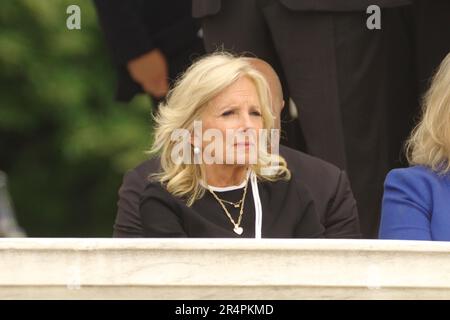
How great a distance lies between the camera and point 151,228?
3801 millimetres

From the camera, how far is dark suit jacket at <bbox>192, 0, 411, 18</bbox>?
461 centimetres

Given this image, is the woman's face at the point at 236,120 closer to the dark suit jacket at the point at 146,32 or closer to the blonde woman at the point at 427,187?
the blonde woman at the point at 427,187

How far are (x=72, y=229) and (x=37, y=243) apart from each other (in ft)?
5.18

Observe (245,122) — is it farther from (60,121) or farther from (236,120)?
A: (60,121)

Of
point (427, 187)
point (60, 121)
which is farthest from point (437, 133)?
point (60, 121)

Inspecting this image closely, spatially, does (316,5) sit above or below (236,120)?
above

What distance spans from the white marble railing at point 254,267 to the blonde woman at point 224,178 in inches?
21.6

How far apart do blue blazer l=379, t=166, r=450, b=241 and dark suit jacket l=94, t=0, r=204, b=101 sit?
1.26 meters

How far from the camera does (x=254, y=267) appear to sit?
3.19 m

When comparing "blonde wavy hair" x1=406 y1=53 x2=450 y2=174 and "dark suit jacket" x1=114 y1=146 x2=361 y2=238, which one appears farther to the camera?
"dark suit jacket" x1=114 y1=146 x2=361 y2=238

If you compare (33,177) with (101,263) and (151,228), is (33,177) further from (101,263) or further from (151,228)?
(101,263)

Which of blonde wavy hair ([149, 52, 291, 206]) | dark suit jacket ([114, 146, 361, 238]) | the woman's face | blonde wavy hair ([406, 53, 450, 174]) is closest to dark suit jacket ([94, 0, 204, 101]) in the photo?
dark suit jacket ([114, 146, 361, 238])

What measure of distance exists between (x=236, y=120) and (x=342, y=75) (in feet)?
3.10

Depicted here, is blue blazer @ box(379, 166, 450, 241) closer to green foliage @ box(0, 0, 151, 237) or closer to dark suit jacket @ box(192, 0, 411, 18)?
dark suit jacket @ box(192, 0, 411, 18)
